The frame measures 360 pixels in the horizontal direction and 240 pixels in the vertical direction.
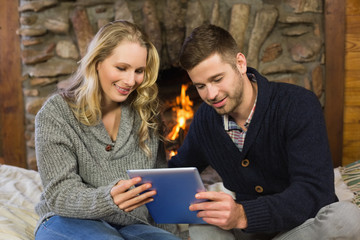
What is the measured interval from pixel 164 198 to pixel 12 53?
1.91 m

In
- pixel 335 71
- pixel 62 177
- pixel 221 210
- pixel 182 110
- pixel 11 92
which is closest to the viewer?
pixel 221 210

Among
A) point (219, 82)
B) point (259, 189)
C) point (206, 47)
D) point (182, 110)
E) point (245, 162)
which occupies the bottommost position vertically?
point (182, 110)

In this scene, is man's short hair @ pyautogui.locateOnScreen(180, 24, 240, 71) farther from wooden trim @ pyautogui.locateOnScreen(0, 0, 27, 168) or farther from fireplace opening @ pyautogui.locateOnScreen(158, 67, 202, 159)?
wooden trim @ pyautogui.locateOnScreen(0, 0, 27, 168)

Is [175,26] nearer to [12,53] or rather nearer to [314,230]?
[12,53]

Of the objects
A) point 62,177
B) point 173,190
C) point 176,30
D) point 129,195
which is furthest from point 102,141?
point 176,30

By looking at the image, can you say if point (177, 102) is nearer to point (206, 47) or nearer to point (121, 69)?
point (121, 69)

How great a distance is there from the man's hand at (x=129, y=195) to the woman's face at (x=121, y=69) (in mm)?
409

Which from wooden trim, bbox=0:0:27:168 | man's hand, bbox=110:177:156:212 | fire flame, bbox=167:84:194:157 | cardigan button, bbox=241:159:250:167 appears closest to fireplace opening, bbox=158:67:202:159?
fire flame, bbox=167:84:194:157

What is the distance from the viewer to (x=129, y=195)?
1.48 meters

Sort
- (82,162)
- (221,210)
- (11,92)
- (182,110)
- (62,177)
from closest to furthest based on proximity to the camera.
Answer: (221,210)
(62,177)
(82,162)
(11,92)
(182,110)

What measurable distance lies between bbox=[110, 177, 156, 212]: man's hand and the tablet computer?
2 cm

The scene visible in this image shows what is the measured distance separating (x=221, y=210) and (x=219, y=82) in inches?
19.3

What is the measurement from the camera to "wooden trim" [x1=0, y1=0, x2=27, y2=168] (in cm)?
293

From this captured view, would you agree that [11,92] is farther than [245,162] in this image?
Yes
